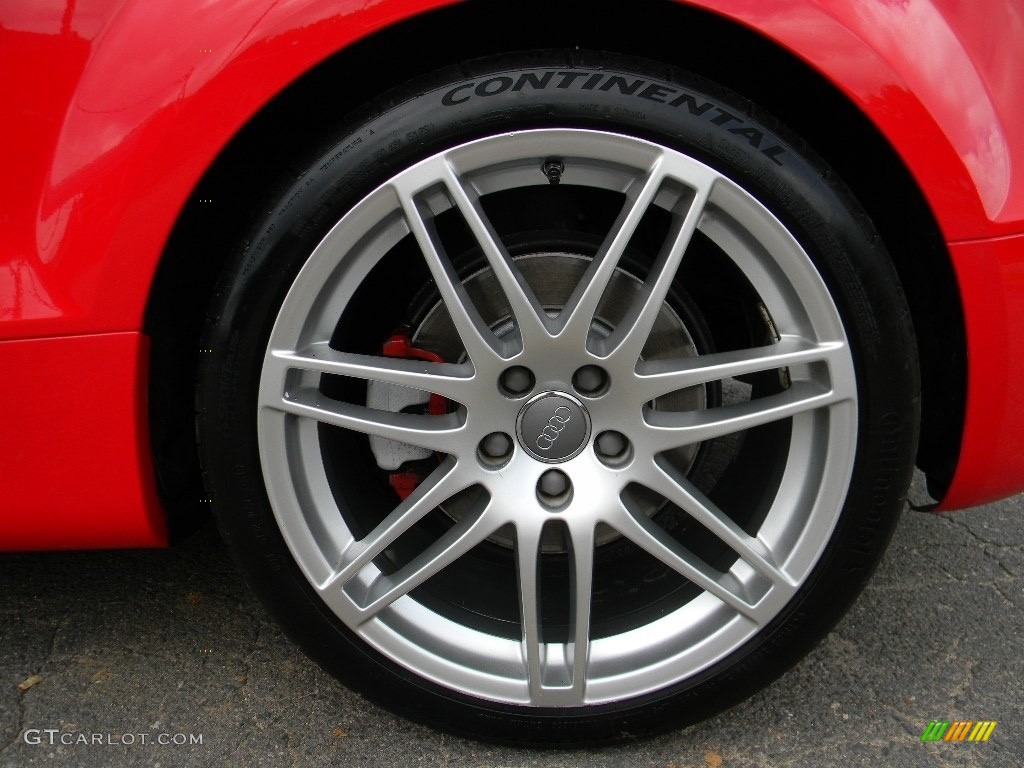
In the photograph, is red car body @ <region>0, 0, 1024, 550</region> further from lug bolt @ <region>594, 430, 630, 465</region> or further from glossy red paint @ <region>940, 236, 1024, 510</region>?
lug bolt @ <region>594, 430, 630, 465</region>

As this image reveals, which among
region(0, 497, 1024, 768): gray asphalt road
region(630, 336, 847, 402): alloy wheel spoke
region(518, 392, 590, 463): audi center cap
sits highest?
region(630, 336, 847, 402): alloy wheel spoke

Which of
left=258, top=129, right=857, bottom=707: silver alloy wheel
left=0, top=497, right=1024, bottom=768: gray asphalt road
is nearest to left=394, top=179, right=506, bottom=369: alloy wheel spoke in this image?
left=258, top=129, right=857, bottom=707: silver alloy wheel

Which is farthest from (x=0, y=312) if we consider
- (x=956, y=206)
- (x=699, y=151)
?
(x=956, y=206)

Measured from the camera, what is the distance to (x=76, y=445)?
1.24 meters

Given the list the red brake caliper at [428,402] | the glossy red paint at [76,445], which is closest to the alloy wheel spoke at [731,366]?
the red brake caliper at [428,402]

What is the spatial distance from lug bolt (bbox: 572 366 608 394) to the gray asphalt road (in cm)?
60

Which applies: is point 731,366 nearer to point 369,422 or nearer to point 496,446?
point 496,446

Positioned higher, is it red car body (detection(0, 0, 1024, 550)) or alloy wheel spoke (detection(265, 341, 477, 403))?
red car body (detection(0, 0, 1024, 550))

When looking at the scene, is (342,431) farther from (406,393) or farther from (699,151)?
(699,151)

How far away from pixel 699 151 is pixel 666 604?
2.37 ft

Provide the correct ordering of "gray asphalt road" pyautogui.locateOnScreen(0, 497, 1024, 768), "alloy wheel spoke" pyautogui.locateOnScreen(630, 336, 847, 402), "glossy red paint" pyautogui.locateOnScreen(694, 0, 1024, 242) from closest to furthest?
"glossy red paint" pyautogui.locateOnScreen(694, 0, 1024, 242)
"alloy wheel spoke" pyautogui.locateOnScreen(630, 336, 847, 402)
"gray asphalt road" pyautogui.locateOnScreen(0, 497, 1024, 768)

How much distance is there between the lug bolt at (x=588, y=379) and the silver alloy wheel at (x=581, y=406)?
0.04 feet

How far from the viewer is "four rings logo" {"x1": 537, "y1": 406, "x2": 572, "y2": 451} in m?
1.25

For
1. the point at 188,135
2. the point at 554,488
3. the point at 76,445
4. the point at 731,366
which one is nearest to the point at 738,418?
the point at 731,366
